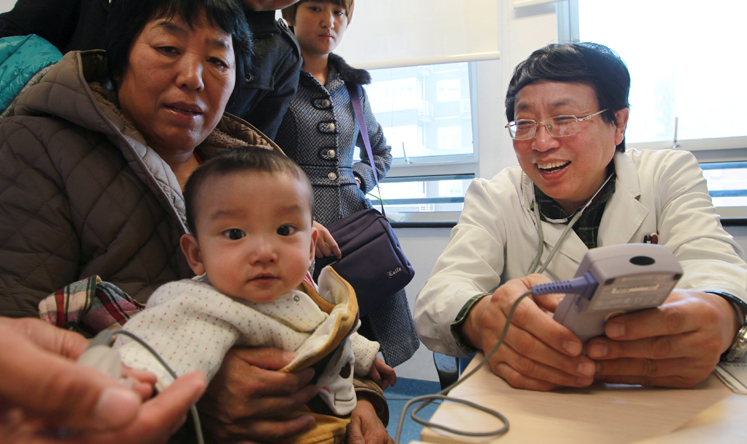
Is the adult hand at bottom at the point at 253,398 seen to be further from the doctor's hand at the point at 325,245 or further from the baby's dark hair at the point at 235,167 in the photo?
the doctor's hand at the point at 325,245

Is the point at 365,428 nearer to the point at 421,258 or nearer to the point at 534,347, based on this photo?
the point at 534,347

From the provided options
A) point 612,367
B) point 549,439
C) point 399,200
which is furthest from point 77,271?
point 399,200

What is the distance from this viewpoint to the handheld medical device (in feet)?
2.05

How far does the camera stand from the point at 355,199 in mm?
1856

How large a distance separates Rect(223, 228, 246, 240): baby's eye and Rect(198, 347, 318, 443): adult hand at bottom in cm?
22

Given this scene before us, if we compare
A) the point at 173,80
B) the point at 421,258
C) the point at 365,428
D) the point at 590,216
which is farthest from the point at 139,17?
the point at 421,258

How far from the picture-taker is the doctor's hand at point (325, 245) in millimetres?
1426

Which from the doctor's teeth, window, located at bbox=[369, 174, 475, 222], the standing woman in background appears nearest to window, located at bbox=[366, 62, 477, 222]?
window, located at bbox=[369, 174, 475, 222]

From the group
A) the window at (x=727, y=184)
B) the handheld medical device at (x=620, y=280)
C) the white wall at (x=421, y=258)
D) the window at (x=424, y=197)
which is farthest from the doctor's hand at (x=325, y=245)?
the window at (x=727, y=184)

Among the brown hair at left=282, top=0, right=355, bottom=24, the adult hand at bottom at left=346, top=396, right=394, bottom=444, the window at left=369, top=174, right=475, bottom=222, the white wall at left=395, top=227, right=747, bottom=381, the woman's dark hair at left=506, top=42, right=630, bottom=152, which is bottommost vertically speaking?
the white wall at left=395, top=227, right=747, bottom=381

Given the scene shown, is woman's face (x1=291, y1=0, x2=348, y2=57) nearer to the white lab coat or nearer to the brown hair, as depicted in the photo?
the brown hair

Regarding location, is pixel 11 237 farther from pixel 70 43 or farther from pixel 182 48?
pixel 70 43

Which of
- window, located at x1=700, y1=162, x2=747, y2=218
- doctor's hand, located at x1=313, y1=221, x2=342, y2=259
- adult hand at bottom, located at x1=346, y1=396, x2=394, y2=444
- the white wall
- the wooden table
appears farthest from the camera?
the white wall

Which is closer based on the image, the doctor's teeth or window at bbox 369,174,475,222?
the doctor's teeth
